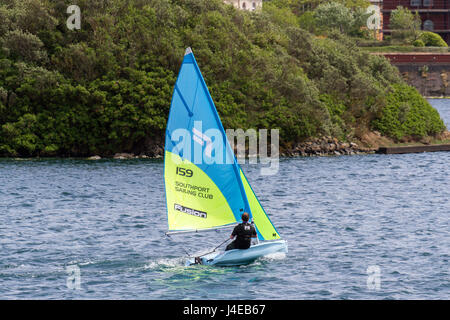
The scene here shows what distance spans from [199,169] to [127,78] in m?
49.9

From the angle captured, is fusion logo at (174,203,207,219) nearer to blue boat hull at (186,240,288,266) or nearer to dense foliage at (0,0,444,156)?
blue boat hull at (186,240,288,266)

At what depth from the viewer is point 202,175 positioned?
3175cm

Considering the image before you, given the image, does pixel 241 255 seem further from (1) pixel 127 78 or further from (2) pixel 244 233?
(1) pixel 127 78

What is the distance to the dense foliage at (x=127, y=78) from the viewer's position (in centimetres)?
7762

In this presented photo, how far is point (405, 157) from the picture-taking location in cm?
8444

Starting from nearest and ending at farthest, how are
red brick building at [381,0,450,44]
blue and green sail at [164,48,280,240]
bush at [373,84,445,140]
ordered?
blue and green sail at [164,48,280,240] → bush at [373,84,445,140] → red brick building at [381,0,450,44]

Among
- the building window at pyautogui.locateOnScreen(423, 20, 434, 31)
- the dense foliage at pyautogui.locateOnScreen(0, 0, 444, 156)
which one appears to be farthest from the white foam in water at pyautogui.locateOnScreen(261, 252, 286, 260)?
the building window at pyautogui.locateOnScreen(423, 20, 434, 31)

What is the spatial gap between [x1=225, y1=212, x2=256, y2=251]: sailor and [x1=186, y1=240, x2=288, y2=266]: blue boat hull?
0.46 m

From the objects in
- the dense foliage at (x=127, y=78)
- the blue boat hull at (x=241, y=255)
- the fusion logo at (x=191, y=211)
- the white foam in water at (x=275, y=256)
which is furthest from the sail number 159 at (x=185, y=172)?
the dense foliage at (x=127, y=78)

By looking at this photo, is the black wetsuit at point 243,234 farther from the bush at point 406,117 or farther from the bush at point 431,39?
the bush at point 431,39

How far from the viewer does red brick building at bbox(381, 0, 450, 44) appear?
19662 centimetres

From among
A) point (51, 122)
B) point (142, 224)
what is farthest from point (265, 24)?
point (142, 224)

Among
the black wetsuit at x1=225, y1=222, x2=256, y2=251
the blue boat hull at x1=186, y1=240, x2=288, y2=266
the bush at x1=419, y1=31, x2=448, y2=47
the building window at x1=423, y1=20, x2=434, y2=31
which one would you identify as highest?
the building window at x1=423, y1=20, x2=434, y2=31

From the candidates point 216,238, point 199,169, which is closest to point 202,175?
point 199,169
